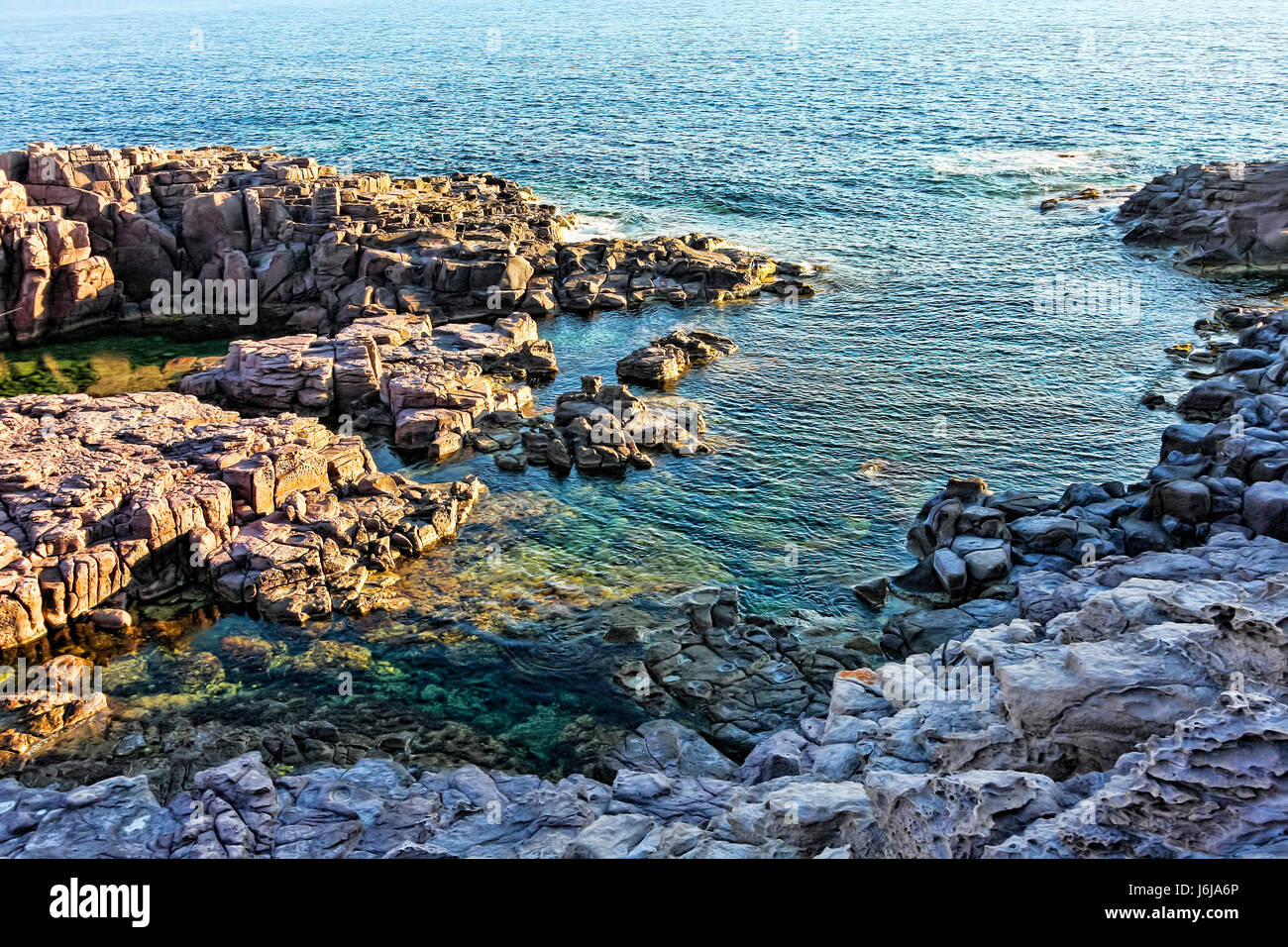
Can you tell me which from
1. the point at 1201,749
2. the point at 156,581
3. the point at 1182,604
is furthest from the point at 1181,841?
the point at 156,581

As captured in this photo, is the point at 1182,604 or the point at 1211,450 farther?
the point at 1211,450

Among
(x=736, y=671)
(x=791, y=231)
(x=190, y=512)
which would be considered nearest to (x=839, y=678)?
(x=736, y=671)

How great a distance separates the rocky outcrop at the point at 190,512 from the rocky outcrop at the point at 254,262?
15.3m

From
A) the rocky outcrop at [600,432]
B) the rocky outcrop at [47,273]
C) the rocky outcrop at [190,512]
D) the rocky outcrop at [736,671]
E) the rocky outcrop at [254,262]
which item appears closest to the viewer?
the rocky outcrop at [736,671]

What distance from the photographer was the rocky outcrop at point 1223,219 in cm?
5584

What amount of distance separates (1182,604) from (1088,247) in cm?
4688

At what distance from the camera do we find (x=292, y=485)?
112 feet

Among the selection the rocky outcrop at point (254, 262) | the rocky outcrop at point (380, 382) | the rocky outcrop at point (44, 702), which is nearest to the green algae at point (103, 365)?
the rocky outcrop at point (254, 262)

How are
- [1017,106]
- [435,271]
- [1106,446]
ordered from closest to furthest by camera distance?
[1106,446] → [435,271] → [1017,106]

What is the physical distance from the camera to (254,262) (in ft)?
177

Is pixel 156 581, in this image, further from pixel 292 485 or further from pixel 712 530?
pixel 712 530

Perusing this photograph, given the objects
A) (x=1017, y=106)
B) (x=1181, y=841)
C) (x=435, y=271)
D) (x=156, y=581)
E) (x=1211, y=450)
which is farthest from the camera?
(x=1017, y=106)

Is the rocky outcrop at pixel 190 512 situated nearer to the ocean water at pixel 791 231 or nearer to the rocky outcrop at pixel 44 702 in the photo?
the ocean water at pixel 791 231

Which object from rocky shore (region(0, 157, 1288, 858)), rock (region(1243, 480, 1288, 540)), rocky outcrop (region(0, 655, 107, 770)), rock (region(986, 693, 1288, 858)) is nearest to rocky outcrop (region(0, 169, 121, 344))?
rocky shore (region(0, 157, 1288, 858))
